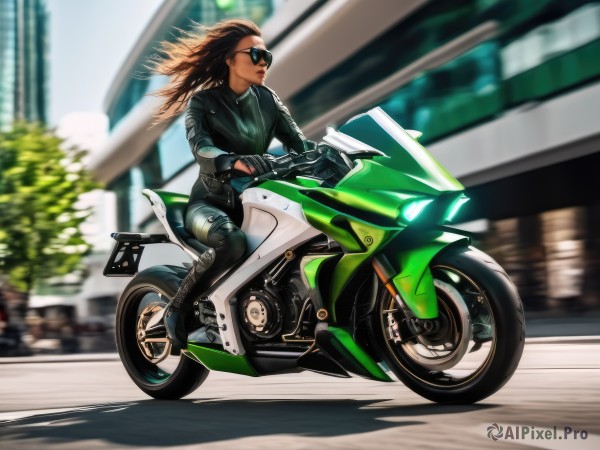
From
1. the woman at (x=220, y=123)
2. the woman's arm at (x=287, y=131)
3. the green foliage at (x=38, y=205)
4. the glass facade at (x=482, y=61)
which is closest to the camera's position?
the woman at (x=220, y=123)

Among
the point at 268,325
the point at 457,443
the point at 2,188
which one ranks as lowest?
the point at 457,443

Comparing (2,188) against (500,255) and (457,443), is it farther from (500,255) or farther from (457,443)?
(457,443)

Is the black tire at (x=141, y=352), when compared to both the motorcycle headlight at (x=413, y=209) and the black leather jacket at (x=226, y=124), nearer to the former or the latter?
the black leather jacket at (x=226, y=124)

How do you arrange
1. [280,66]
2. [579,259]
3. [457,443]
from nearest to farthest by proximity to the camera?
[457,443], [579,259], [280,66]

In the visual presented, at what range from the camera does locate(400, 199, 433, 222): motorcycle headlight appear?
5.14 m

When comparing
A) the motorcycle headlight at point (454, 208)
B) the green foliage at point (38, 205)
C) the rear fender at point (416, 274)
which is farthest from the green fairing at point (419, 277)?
the green foliage at point (38, 205)

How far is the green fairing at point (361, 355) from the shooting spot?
17.3 ft

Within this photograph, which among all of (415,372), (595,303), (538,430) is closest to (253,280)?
(415,372)

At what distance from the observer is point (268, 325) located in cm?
582

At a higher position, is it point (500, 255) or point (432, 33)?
point (432, 33)

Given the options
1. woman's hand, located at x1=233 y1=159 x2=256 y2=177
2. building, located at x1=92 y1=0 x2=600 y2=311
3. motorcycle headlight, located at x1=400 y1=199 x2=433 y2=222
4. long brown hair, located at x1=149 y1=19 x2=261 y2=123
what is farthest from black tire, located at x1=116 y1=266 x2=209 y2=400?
building, located at x1=92 y1=0 x2=600 y2=311

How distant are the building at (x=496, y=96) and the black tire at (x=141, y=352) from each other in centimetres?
1440

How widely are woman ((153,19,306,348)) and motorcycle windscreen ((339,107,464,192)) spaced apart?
703 millimetres

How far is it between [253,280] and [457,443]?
2.19m
